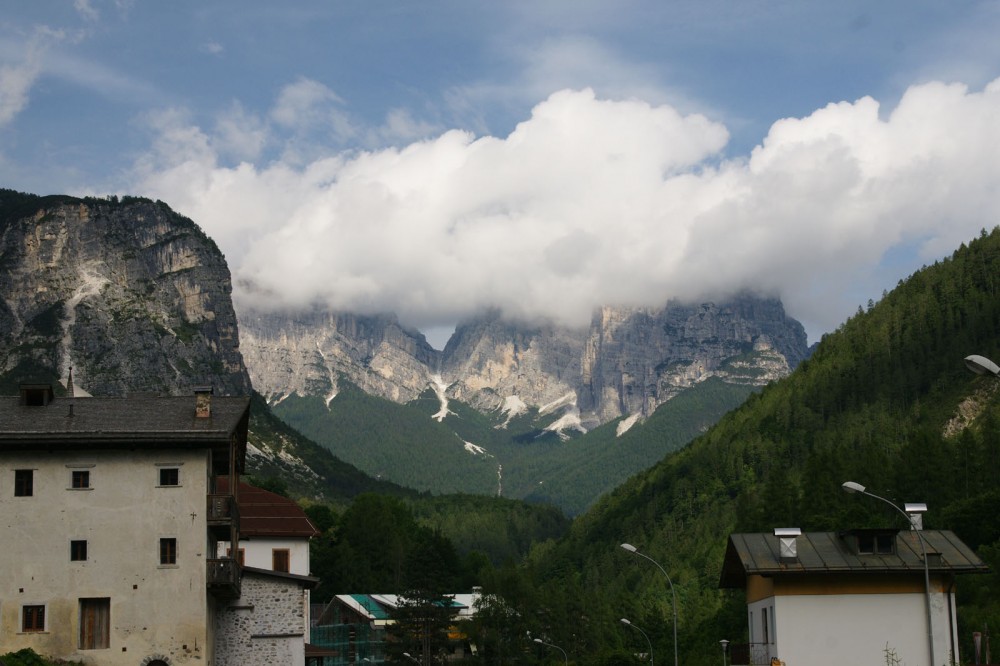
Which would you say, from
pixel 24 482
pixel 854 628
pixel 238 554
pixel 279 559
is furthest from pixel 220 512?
pixel 279 559

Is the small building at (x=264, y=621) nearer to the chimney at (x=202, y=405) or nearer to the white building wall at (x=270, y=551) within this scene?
the chimney at (x=202, y=405)

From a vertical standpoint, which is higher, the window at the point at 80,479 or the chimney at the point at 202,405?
the chimney at the point at 202,405

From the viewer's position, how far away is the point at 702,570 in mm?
167625

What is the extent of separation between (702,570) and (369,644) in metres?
61.1

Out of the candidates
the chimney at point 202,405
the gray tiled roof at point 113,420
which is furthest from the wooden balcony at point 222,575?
the chimney at point 202,405

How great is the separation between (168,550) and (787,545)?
85.9 ft

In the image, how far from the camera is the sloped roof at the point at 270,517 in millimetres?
81375

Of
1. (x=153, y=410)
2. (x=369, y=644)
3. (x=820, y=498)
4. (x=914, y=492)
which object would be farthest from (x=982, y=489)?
(x=153, y=410)

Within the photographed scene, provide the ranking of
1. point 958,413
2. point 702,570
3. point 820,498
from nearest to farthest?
point 820,498 < point 702,570 < point 958,413

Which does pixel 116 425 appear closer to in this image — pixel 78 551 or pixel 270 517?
pixel 78 551

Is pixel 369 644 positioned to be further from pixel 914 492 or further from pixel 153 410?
pixel 153 410

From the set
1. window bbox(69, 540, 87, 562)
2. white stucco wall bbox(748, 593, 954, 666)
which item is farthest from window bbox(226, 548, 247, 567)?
white stucco wall bbox(748, 593, 954, 666)

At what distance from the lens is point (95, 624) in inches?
2052

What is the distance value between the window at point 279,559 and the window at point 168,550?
28.8m
